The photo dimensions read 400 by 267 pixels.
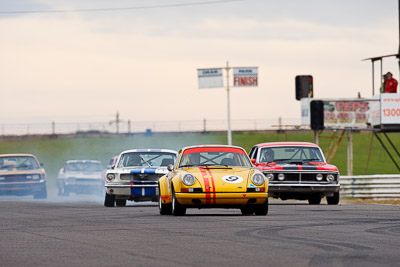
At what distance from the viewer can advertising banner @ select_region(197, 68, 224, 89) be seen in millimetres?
56688

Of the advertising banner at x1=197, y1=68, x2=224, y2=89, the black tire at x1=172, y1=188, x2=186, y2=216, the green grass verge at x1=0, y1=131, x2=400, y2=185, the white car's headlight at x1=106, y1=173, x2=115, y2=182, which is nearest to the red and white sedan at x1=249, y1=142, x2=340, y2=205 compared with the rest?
the white car's headlight at x1=106, y1=173, x2=115, y2=182

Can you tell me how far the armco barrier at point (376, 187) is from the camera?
31406mm

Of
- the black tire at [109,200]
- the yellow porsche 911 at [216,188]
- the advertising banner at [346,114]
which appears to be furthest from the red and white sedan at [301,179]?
the advertising banner at [346,114]

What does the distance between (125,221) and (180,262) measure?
702 centimetres

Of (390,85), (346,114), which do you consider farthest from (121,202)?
(346,114)

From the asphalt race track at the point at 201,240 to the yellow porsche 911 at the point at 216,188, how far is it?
37 cm

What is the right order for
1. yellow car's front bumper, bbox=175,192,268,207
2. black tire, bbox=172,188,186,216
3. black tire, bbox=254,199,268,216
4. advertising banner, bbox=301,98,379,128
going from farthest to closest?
1. advertising banner, bbox=301,98,379,128
2. black tire, bbox=254,199,268,216
3. black tire, bbox=172,188,186,216
4. yellow car's front bumper, bbox=175,192,268,207

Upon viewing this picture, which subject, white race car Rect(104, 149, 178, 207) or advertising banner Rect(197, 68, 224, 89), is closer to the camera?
white race car Rect(104, 149, 178, 207)

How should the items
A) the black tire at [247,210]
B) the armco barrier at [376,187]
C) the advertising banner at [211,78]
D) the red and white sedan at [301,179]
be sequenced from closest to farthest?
1. the black tire at [247,210]
2. the red and white sedan at [301,179]
3. the armco barrier at [376,187]
4. the advertising banner at [211,78]

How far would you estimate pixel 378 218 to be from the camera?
17266mm

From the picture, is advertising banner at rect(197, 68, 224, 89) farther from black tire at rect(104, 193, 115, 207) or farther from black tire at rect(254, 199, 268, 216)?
black tire at rect(254, 199, 268, 216)

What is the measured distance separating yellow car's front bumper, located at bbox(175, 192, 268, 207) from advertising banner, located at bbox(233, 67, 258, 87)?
39.0 metres

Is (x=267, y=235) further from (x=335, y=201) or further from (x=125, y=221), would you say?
(x=335, y=201)

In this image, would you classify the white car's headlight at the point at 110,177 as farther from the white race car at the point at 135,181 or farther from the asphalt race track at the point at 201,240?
the asphalt race track at the point at 201,240
